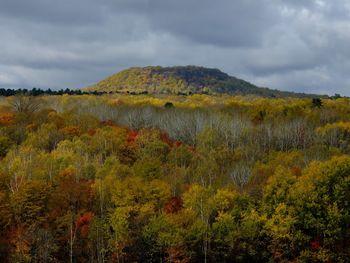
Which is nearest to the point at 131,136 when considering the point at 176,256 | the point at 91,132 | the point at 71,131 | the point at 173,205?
the point at 91,132

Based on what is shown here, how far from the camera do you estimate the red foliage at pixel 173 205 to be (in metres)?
73.1

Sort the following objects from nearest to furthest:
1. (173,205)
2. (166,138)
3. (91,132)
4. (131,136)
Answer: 1. (173,205)
2. (131,136)
3. (91,132)
4. (166,138)

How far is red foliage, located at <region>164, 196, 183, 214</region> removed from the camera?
7306cm

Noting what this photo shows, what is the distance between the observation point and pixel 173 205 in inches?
2933

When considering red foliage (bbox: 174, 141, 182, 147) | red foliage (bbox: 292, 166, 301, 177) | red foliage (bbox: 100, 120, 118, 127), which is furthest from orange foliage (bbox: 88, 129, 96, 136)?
red foliage (bbox: 292, 166, 301, 177)

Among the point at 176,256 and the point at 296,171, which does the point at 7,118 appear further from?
the point at 296,171

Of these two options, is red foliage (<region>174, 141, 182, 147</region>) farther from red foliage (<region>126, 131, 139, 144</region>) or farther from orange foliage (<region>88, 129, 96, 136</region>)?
orange foliage (<region>88, 129, 96, 136</region>)

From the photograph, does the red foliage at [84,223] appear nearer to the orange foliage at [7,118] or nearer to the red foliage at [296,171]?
the red foliage at [296,171]

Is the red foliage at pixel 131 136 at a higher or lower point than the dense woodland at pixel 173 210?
higher

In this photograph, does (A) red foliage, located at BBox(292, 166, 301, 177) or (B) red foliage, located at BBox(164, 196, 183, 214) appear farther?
(A) red foliage, located at BBox(292, 166, 301, 177)

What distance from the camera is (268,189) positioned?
7181 cm

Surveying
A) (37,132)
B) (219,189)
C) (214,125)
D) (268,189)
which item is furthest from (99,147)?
(268,189)

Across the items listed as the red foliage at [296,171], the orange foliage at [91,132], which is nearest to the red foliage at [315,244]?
the red foliage at [296,171]

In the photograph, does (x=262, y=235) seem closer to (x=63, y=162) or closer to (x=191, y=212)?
(x=191, y=212)
